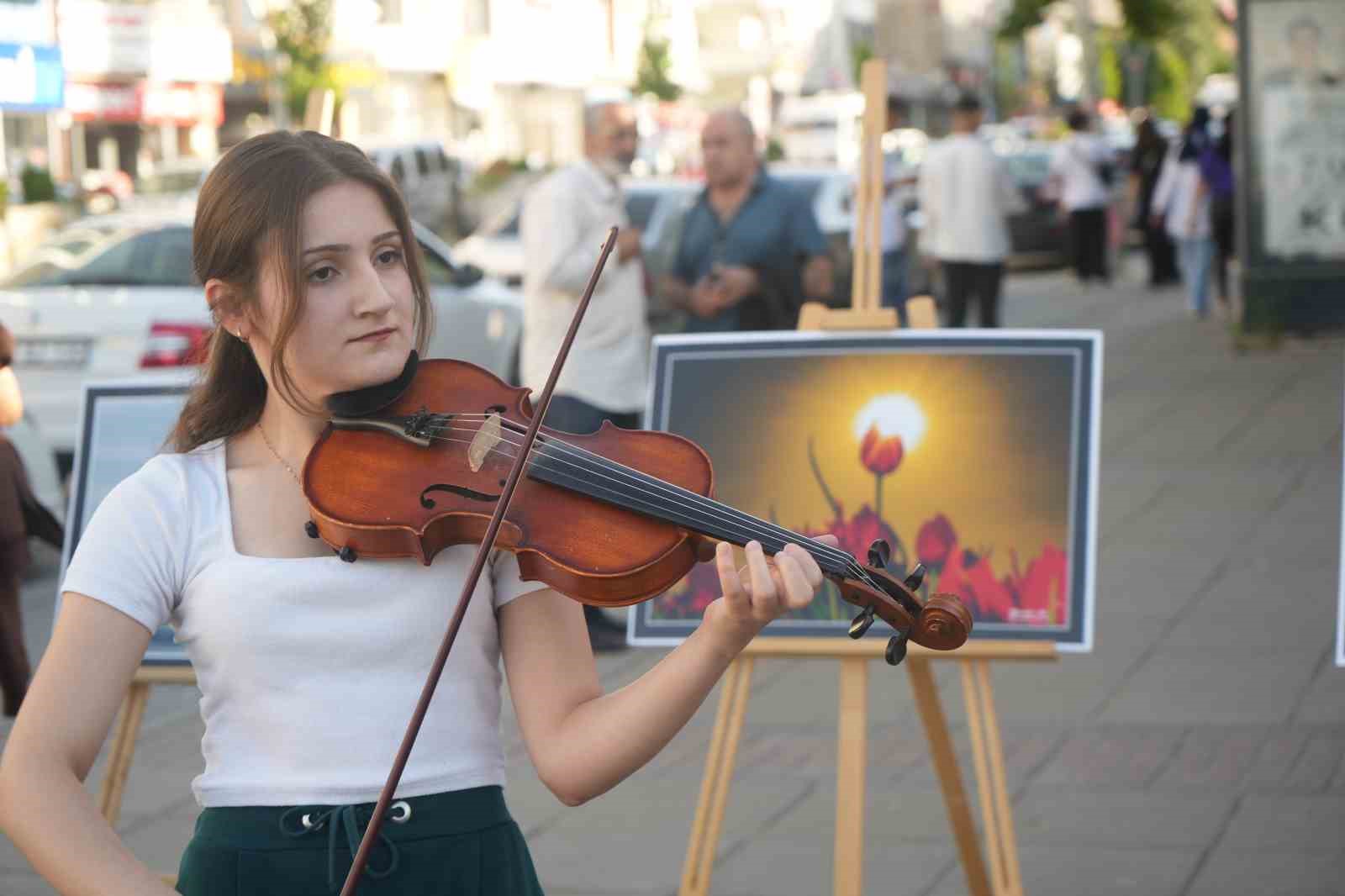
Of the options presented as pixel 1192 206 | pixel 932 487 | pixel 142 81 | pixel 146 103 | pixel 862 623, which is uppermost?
pixel 142 81

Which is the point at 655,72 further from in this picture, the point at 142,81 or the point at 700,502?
the point at 700,502

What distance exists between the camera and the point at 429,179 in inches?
864

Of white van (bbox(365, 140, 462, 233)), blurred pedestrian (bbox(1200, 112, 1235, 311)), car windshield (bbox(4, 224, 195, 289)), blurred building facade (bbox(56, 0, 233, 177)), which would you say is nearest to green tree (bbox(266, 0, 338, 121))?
blurred building facade (bbox(56, 0, 233, 177))

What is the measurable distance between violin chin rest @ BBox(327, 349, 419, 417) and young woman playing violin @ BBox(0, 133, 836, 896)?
0.08 feet

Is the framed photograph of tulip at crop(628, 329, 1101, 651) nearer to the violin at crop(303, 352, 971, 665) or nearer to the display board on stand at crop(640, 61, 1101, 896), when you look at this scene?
the display board on stand at crop(640, 61, 1101, 896)

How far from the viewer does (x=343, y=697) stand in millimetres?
2139

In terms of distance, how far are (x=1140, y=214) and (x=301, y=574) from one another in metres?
21.4

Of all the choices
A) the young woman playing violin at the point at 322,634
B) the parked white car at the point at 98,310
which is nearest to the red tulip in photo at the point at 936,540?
the young woman playing violin at the point at 322,634

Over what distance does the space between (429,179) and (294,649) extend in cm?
2019

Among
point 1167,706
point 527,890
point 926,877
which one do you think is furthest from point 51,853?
point 1167,706

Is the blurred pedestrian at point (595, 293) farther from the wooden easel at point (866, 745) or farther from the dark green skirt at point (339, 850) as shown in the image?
the dark green skirt at point (339, 850)

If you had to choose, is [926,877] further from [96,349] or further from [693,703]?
[96,349]

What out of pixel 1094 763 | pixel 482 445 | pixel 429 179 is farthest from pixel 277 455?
pixel 429 179

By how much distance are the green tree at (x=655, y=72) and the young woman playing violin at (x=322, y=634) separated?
49.3 meters
